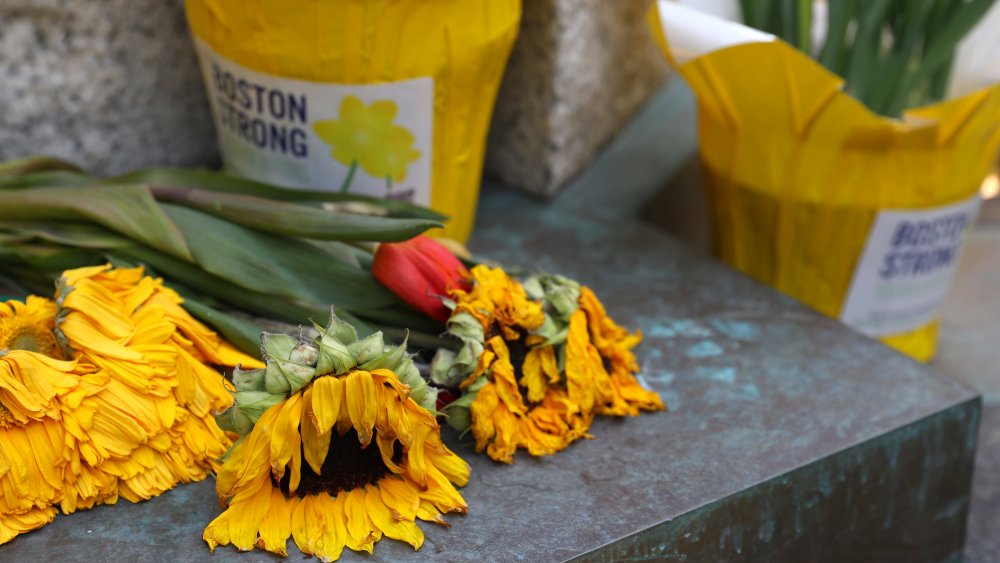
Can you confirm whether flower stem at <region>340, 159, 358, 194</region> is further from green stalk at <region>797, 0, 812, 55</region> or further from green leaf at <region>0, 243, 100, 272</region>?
green stalk at <region>797, 0, 812, 55</region>

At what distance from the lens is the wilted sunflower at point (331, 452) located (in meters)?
0.71

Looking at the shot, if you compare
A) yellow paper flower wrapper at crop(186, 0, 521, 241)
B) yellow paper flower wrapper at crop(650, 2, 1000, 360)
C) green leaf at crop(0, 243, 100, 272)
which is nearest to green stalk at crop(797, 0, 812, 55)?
yellow paper flower wrapper at crop(650, 2, 1000, 360)

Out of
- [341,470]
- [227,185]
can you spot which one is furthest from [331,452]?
[227,185]

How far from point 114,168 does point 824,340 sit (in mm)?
869

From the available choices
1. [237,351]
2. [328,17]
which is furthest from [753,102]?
[237,351]

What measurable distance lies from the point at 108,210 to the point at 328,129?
0.23 meters

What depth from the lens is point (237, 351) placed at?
2.91 ft

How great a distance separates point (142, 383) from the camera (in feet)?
2.55

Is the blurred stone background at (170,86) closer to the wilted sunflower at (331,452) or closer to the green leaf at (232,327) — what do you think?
the green leaf at (232,327)

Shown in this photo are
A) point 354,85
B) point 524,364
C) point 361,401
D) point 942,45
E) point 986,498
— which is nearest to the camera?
point 361,401

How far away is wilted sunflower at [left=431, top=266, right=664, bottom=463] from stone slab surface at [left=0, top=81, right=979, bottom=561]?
0.03 metres

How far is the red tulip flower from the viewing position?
34.8 inches

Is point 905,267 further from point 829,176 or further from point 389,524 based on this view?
point 389,524

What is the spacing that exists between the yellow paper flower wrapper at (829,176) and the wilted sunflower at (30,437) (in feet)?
2.50
